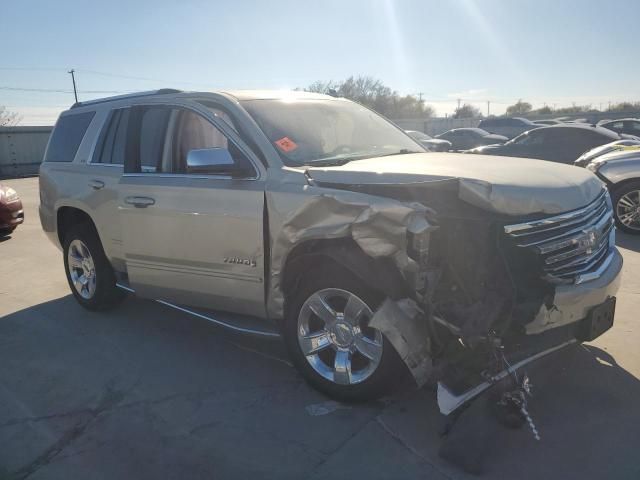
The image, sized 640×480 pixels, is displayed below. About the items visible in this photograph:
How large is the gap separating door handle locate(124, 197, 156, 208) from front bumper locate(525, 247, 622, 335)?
291 cm

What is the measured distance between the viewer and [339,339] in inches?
134

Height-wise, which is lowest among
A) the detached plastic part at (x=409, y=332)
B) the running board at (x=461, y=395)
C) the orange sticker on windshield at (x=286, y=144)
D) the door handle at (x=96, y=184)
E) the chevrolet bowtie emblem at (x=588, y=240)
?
the running board at (x=461, y=395)

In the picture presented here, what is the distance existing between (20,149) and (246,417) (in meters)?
27.1

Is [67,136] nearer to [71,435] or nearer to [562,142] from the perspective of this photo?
[71,435]

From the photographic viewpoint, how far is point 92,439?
3225 mm

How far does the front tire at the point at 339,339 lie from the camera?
3217 mm

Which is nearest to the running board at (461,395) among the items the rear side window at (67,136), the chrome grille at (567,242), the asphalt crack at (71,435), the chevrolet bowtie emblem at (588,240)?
the chrome grille at (567,242)

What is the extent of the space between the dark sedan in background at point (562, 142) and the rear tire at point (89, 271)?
1043 centimetres

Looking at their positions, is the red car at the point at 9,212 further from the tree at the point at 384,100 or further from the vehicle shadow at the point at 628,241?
the tree at the point at 384,100

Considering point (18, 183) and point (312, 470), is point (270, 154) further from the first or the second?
A: point (18, 183)

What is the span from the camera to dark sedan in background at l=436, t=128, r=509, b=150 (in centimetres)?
2366

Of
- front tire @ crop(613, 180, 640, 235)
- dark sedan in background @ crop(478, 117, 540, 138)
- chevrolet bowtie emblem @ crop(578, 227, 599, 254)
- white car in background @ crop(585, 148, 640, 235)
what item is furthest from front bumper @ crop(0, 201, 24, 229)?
dark sedan in background @ crop(478, 117, 540, 138)

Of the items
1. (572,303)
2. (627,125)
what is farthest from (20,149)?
(572,303)

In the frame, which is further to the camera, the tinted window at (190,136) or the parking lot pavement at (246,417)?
the tinted window at (190,136)
